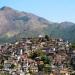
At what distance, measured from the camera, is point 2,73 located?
158ft

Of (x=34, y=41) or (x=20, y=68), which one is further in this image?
(x=34, y=41)

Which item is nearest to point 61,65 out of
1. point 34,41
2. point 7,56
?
point 7,56

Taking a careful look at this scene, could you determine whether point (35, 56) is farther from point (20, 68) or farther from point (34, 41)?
point (34, 41)

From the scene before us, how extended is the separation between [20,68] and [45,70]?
366 cm

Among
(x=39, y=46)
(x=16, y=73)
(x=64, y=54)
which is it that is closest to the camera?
(x=16, y=73)

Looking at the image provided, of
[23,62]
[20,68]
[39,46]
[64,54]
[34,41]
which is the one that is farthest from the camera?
[34,41]

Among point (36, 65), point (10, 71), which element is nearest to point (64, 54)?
point (36, 65)

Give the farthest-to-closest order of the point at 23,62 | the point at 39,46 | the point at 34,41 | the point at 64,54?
the point at 34,41, the point at 39,46, the point at 64,54, the point at 23,62

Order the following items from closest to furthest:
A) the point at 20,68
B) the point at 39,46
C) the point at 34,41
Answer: the point at 20,68 < the point at 39,46 < the point at 34,41

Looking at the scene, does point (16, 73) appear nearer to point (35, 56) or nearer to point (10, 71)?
point (10, 71)

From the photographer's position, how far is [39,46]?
234 ft

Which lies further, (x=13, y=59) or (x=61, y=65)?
(x=13, y=59)

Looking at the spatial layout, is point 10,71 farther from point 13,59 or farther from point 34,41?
point 34,41

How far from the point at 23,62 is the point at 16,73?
8.89 metres
